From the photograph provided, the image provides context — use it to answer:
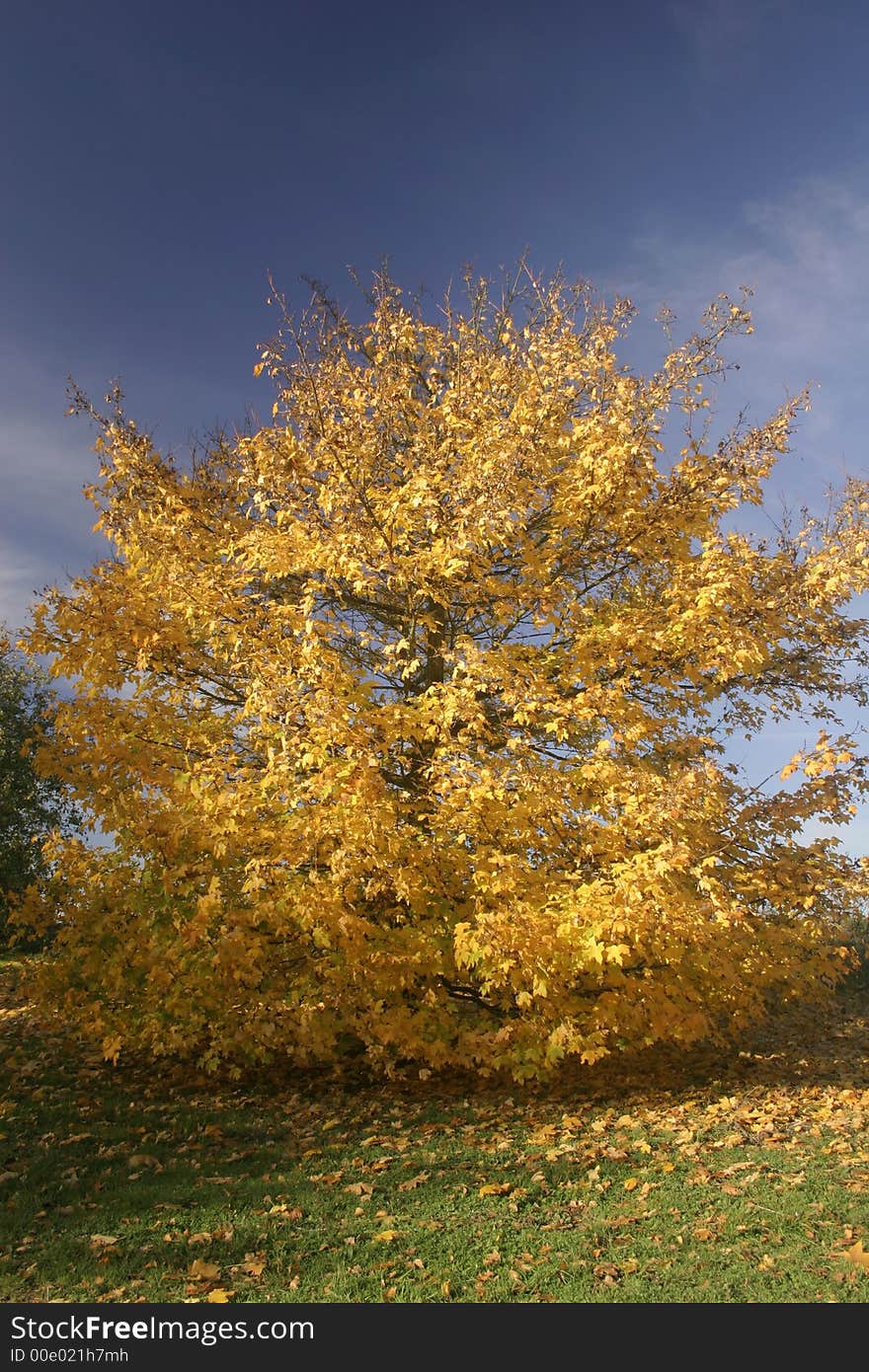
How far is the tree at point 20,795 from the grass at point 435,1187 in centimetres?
921

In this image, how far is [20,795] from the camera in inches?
768

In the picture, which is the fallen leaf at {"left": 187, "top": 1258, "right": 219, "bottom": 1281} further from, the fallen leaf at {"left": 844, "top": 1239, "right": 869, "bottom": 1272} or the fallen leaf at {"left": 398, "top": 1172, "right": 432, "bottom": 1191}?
the fallen leaf at {"left": 844, "top": 1239, "right": 869, "bottom": 1272}

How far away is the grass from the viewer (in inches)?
195

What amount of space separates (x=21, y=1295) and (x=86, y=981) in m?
4.88

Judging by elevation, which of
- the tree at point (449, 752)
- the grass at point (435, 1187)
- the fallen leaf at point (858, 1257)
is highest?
the tree at point (449, 752)

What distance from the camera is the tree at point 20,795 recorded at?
62.3 ft

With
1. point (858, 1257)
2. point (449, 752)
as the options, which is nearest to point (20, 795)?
point (449, 752)

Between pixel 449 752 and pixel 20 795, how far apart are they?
1461 cm

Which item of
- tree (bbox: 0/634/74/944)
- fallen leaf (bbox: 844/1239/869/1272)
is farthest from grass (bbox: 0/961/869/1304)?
tree (bbox: 0/634/74/944)

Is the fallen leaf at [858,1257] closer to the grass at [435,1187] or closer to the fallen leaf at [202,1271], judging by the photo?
the grass at [435,1187]

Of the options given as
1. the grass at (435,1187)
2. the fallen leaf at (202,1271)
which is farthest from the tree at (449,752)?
the fallen leaf at (202,1271)

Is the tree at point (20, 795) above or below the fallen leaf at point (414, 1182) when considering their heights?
above

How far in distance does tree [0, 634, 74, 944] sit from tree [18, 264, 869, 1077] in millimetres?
9712
